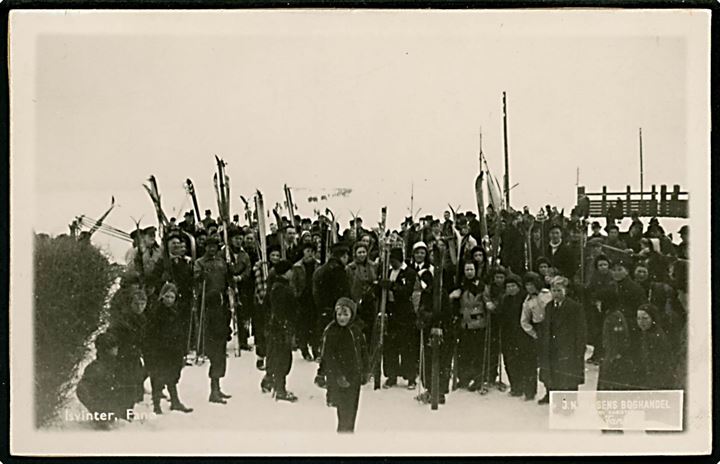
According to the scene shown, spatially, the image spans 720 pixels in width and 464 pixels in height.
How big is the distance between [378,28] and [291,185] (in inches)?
19.9

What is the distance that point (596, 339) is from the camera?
7.05 ft

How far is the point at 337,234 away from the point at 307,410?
0.50 m

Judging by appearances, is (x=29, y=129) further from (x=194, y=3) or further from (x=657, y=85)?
(x=657, y=85)

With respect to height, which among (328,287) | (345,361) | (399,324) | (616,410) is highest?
(328,287)

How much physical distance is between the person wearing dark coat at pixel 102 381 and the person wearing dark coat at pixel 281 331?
1.35 ft

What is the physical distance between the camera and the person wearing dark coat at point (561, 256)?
2.15 meters

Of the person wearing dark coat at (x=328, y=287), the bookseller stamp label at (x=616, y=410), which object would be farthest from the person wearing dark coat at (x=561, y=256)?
the person wearing dark coat at (x=328, y=287)

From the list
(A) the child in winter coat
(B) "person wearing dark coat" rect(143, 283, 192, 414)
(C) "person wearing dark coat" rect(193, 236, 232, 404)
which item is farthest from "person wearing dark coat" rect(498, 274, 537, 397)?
(B) "person wearing dark coat" rect(143, 283, 192, 414)

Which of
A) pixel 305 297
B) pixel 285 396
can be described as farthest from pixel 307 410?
pixel 305 297

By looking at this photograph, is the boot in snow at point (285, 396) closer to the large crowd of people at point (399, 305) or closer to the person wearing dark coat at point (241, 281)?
the large crowd of people at point (399, 305)

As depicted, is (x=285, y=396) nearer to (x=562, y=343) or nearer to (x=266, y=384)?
(x=266, y=384)

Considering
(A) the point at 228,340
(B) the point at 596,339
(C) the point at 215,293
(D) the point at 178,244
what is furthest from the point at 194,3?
(B) the point at 596,339

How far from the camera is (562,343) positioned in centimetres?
215

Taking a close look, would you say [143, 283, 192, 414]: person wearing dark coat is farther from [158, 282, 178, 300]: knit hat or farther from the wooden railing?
the wooden railing
